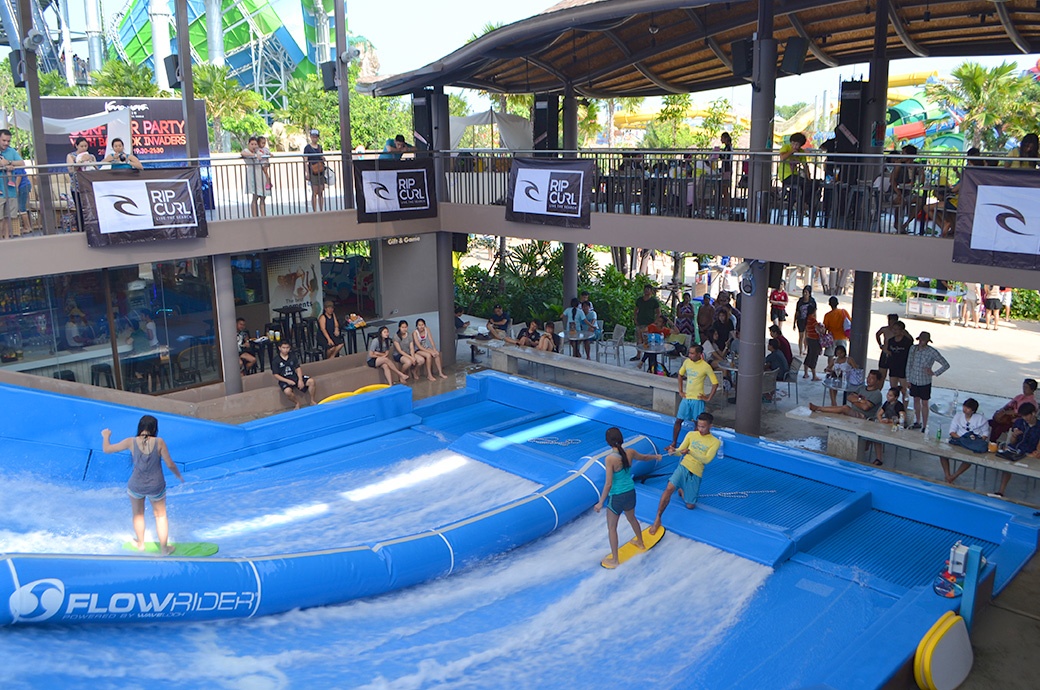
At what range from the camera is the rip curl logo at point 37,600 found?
755 cm

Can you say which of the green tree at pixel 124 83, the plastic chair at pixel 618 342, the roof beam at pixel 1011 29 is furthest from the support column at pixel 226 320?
the green tree at pixel 124 83

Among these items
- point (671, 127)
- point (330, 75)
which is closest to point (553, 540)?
point (330, 75)

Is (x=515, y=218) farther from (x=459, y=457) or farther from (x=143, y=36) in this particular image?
(x=143, y=36)

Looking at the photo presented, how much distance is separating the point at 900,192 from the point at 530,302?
11.5 metres

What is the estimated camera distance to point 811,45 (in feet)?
54.7

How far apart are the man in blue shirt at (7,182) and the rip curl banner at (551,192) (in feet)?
25.3

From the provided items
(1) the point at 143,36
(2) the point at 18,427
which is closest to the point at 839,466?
(2) the point at 18,427

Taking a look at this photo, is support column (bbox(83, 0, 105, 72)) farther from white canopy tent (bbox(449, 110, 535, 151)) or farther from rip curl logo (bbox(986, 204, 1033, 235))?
rip curl logo (bbox(986, 204, 1033, 235))

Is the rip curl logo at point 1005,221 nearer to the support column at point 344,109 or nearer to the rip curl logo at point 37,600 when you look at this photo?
the rip curl logo at point 37,600

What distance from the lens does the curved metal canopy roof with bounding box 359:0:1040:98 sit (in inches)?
537

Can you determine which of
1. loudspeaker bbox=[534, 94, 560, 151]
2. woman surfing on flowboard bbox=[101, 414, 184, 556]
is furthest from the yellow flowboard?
loudspeaker bbox=[534, 94, 560, 151]

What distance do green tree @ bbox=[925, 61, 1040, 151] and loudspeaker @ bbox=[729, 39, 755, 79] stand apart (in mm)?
26944

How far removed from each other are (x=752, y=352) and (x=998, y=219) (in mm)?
3883

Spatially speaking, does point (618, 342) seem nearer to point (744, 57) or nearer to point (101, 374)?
point (744, 57)
